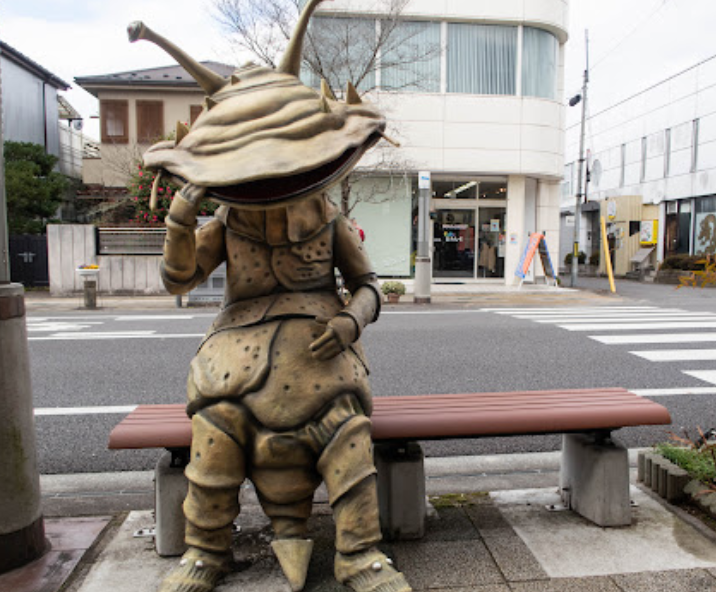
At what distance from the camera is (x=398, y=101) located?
55.6 feet

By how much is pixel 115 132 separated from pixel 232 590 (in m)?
23.2

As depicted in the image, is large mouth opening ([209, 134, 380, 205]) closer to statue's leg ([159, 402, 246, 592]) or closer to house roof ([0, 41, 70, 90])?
statue's leg ([159, 402, 246, 592])

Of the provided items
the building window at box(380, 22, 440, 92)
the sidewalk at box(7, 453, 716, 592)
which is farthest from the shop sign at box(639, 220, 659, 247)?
the sidewalk at box(7, 453, 716, 592)

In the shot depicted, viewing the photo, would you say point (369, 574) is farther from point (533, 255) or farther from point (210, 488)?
point (533, 255)

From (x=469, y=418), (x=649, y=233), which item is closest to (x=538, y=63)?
(x=649, y=233)

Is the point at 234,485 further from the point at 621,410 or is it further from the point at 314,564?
the point at 621,410

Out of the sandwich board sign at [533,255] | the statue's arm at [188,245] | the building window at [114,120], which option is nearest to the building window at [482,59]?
the sandwich board sign at [533,255]

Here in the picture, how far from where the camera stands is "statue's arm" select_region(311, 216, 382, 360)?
90.4 inches

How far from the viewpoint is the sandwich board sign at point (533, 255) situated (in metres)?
17.0

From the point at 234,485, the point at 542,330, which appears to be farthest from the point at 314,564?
the point at 542,330

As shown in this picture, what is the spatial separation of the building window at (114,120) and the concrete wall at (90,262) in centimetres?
862

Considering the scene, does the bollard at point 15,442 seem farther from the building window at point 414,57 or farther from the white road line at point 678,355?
the building window at point 414,57

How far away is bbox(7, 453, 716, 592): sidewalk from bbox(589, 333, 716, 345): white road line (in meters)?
→ 5.56

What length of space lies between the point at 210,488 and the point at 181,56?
1.60 m
